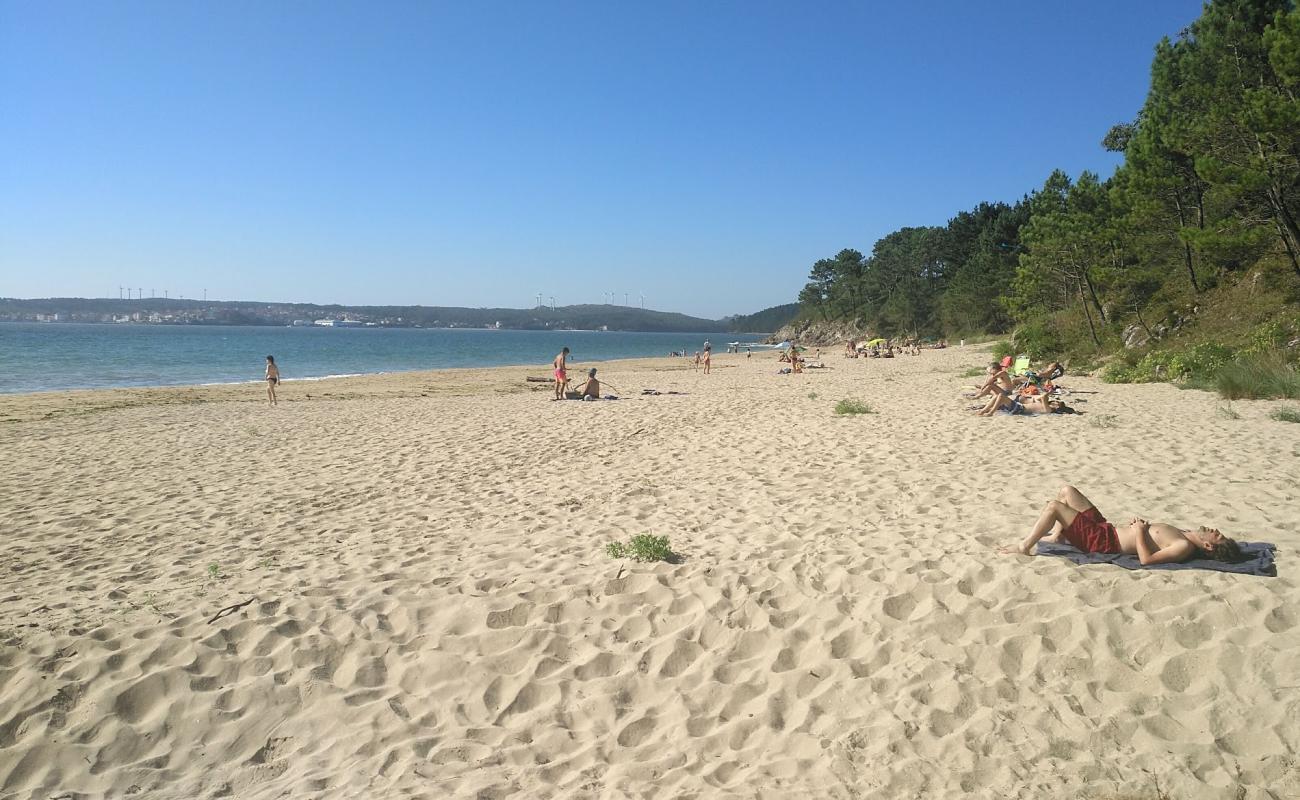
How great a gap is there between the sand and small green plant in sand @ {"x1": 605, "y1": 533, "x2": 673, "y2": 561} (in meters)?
0.18

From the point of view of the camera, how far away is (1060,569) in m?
4.69

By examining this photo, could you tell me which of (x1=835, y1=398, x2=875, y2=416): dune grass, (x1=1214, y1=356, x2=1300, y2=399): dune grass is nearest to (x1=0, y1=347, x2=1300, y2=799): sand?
(x1=1214, y1=356, x2=1300, y2=399): dune grass

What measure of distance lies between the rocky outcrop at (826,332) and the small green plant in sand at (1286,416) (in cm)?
7941

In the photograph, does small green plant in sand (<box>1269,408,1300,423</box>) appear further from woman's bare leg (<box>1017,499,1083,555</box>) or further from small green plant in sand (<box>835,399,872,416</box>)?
woman's bare leg (<box>1017,499,1083,555</box>)

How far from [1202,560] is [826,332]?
104616mm

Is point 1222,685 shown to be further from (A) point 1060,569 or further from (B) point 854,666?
(B) point 854,666

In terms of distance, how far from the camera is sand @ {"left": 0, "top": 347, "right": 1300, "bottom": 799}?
10.5ft

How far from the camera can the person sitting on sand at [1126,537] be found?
4602 mm

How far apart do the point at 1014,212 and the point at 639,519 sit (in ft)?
193

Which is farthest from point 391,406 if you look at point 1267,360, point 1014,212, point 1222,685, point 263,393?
point 1014,212

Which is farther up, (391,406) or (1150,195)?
(1150,195)

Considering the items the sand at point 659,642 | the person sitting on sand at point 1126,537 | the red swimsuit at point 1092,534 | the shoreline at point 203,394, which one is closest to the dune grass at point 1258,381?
the sand at point 659,642

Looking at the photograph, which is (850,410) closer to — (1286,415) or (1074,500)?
(1286,415)

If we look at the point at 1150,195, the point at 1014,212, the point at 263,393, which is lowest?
the point at 263,393
